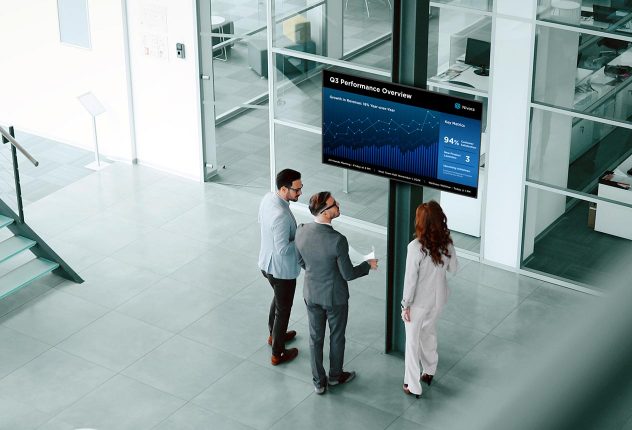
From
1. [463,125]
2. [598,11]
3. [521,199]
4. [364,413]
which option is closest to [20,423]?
[364,413]

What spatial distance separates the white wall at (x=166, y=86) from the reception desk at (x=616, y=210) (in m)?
4.69

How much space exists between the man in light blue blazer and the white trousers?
910 mm

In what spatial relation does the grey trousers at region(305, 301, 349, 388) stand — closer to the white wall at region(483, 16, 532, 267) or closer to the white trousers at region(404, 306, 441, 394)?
the white trousers at region(404, 306, 441, 394)

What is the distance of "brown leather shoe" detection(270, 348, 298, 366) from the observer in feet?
23.8

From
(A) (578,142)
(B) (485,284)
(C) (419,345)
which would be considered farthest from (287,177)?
(A) (578,142)

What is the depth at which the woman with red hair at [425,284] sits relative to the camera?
6090 millimetres

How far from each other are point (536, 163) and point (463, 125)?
2606 mm

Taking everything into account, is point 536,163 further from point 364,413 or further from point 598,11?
point 364,413

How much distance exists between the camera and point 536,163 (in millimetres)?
8508

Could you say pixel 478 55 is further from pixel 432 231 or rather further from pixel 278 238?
pixel 278 238

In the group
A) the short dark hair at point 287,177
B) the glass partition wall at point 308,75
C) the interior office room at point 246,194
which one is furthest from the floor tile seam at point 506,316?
the short dark hair at point 287,177

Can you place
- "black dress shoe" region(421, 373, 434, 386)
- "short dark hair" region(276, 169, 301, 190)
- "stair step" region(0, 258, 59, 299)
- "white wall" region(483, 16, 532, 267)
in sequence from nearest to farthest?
"short dark hair" region(276, 169, 301, 190) < "black dress shoe" region(421, 373, 434, 386) < "white wall" region(483, 16, 532, 267) < "stair step" region(0, 258, 59, 299)

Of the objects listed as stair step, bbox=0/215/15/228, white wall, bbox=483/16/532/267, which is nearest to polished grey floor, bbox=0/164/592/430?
white wall, bbox=483/16/532/267

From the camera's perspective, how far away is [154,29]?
34.8 ft
